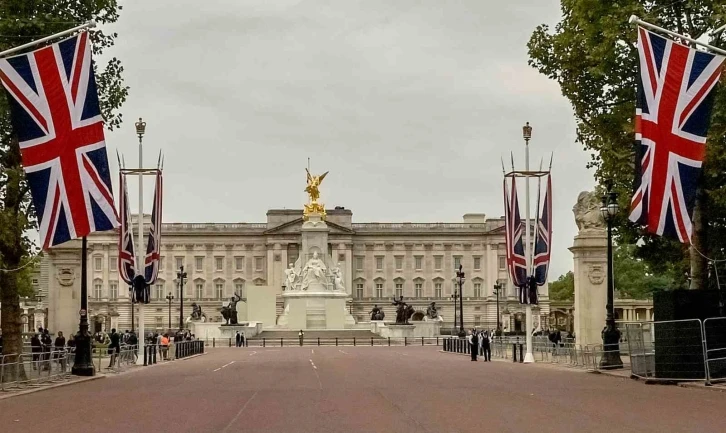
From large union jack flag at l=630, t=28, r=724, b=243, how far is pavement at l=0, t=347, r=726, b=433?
12.6 feet

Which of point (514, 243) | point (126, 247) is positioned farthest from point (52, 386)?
point (514, 243)

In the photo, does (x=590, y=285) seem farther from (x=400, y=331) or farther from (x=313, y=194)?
(x=313, y=194)

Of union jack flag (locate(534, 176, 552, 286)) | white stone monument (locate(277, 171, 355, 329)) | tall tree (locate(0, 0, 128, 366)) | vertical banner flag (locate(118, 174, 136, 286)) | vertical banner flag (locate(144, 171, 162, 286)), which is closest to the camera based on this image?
tall tree (locate(0, 0, 128, 366))

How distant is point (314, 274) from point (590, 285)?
5972cm

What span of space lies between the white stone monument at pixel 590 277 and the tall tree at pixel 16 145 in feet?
71.6

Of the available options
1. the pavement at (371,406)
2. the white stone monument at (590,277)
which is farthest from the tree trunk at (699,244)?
the white stone monument at (590,277)

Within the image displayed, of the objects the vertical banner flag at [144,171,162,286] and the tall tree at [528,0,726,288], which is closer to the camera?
the tall tree at [528,0,726,288]

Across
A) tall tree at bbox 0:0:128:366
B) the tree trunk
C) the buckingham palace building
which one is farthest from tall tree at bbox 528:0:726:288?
the buckingham palace building

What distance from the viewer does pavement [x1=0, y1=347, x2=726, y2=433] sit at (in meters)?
17.6

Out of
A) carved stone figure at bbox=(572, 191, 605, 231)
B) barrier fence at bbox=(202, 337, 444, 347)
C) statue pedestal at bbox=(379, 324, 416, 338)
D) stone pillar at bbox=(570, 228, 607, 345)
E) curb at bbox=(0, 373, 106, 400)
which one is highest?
carved stone figure at bbox=(572, 191, 605, 231)

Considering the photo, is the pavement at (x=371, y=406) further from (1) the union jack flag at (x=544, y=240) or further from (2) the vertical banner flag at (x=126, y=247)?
(1) the union jack flag at (x=544, y=240)

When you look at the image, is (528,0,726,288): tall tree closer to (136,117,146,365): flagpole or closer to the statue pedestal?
(136,117,146,365): flagpole

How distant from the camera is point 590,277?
163 feet

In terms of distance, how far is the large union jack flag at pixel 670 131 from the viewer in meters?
23.0
